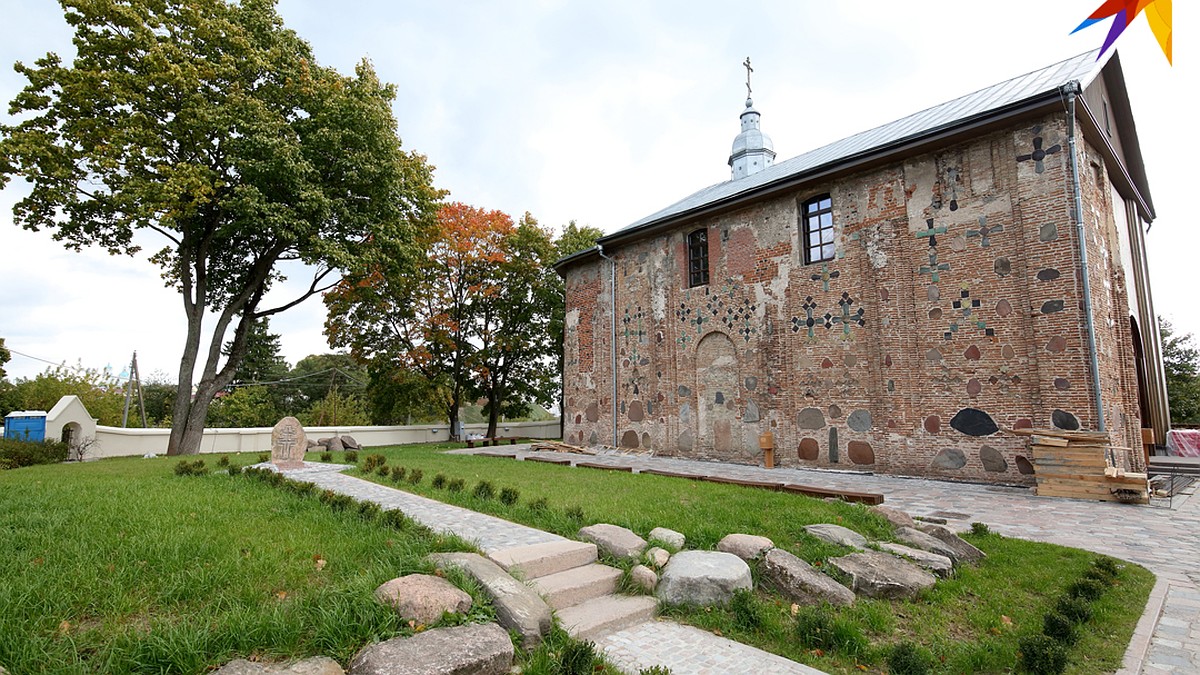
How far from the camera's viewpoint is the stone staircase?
4039 millimetres

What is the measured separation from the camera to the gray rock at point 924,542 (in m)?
5.42

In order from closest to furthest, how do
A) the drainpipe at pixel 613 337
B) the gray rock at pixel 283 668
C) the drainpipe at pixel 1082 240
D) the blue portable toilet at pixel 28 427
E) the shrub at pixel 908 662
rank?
the gray rock at pixel 283 668 → the shrub at pixel 908 662 → the drainpipe at pixel 1082 240 → the blue portable toilet at pixel 28 427 → the drainpipe at pixel 613 337

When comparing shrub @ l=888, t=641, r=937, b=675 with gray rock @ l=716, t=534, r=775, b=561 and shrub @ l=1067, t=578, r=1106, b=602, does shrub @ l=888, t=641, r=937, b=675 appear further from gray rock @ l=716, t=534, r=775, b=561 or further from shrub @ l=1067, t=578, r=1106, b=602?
shrub @ l=1067, t=578, r=1106, b=602

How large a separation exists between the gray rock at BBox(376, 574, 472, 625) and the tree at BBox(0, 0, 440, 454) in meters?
14.3

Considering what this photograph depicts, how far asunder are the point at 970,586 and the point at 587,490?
5.23m

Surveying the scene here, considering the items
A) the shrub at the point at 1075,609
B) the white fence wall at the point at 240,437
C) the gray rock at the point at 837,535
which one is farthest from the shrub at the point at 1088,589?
the white fence wall at the point at 240,437

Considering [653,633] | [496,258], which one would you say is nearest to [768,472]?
[653,633]

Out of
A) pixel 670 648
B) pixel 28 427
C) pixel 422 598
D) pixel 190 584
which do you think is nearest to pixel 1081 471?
pixel 670 648

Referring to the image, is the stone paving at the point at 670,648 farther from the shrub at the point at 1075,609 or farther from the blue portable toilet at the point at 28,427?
the blue portable toilet at the point at 28,427

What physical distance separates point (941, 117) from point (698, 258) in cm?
680

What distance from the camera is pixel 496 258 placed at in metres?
24.1

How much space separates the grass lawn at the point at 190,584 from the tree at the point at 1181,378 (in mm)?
26406

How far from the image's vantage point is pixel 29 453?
13531mm

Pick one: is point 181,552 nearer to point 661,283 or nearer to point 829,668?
point 829,668
